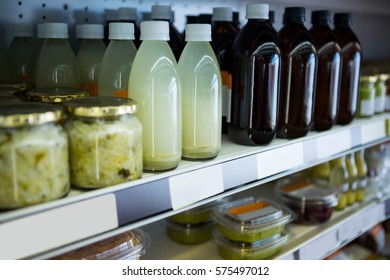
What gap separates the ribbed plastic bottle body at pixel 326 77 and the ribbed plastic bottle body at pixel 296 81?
0.09 meters

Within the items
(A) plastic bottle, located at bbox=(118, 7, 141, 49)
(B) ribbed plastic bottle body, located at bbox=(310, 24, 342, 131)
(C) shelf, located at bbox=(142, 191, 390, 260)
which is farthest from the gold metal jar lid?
(B) ribbed plastic bottle body, located at bbox=(310, 24, 342, 131)

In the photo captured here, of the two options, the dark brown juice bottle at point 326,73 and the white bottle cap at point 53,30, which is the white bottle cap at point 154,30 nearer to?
A: the white bottle cap at point 53,30

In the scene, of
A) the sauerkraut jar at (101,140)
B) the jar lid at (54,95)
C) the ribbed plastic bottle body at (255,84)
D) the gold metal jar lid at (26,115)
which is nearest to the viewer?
the gold metal jar lid at (26,115)

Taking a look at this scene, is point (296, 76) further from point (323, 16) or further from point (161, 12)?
point (161, 12)

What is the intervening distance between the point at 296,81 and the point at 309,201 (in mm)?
566

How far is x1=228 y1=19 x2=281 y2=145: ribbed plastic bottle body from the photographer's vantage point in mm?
1118

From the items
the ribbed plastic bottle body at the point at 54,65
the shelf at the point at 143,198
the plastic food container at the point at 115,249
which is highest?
the ribbed plastic bottle body at the point at 54,65

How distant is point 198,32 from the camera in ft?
3.23

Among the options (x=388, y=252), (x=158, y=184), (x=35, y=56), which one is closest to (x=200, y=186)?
(x=158, y=184)

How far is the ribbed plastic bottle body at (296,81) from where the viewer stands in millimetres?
1255

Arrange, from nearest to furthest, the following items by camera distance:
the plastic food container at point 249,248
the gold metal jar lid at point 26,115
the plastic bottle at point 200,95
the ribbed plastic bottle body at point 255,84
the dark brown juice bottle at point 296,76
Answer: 1. the gold metal jar lid at point 26,115
2. the plastic bottle at point 200,95
3. the ribbed plastic bottle body at point 255,84
4. the dark brown juice bottle at point 296,76
5. the plastic food container at point 249,248

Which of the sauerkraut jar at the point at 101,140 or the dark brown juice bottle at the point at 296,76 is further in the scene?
the dark brown juice bottle at the point at 296,76

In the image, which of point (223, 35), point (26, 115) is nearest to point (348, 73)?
point (223, 35)

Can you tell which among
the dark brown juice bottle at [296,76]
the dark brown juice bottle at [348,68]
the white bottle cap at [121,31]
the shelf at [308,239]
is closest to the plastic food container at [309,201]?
the shelf at [308,239]
